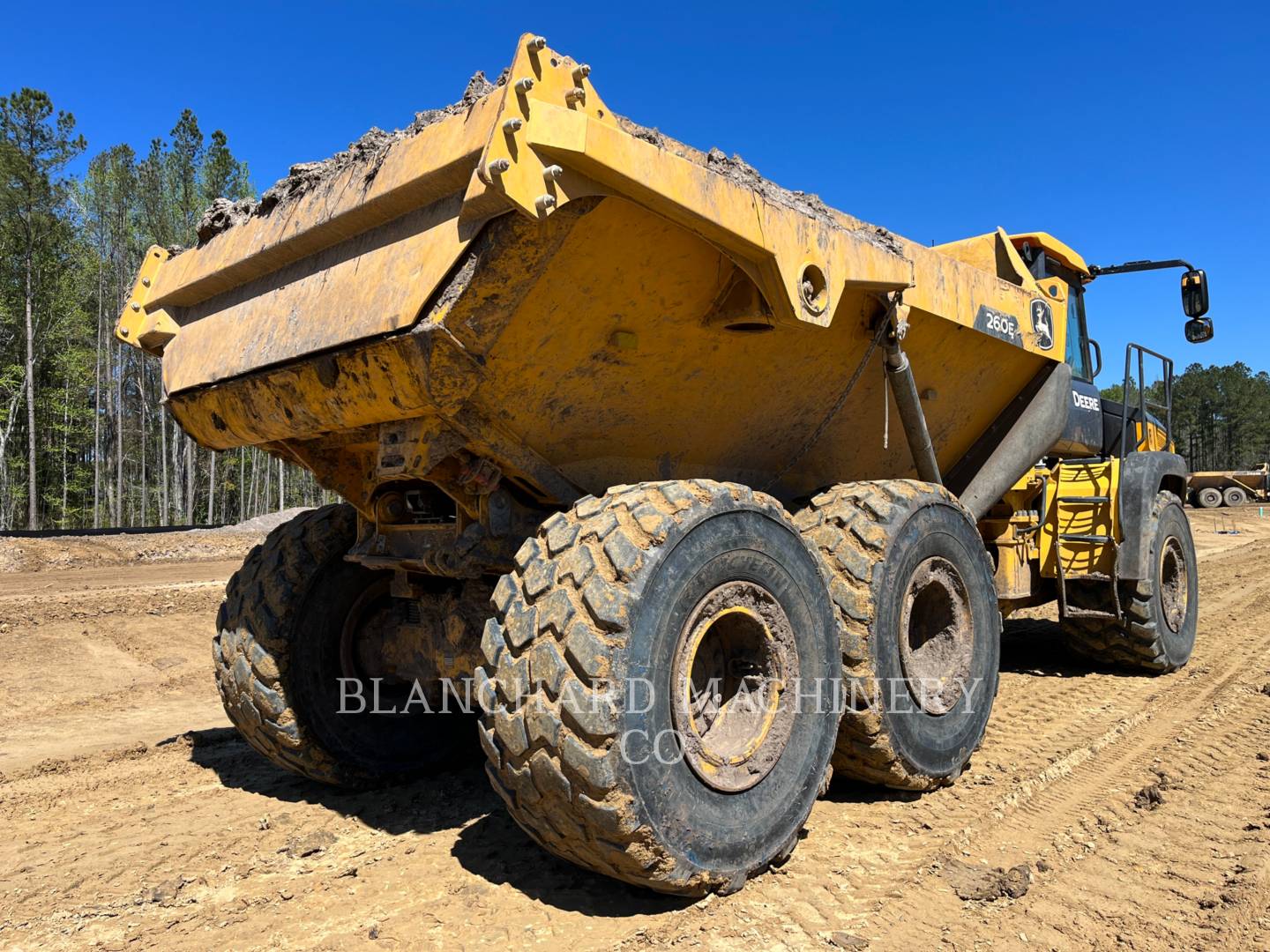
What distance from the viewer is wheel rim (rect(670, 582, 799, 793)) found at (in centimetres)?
276

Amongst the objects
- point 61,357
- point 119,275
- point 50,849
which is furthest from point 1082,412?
point 119,275

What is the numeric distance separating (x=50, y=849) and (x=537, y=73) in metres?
3.54

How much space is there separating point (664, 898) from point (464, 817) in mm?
1260

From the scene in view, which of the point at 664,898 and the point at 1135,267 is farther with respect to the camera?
the point at 1135,267

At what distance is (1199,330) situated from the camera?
6227 mm

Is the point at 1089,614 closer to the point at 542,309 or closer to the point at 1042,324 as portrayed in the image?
the point at 1042,324

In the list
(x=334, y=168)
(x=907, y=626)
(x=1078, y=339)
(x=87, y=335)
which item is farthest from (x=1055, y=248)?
(x=87, y=335)

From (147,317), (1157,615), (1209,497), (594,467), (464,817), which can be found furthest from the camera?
(1209,497)

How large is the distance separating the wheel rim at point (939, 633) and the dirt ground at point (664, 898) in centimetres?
44

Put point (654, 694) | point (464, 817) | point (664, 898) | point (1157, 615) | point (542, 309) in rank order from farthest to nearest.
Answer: point (1157, 615)
point (464, 817)
point (542, 309)
point (664, 898)
point (654, 694)

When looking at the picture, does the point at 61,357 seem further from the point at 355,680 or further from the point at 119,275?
the point at 355,680

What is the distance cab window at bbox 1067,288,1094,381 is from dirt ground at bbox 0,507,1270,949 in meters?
2.28

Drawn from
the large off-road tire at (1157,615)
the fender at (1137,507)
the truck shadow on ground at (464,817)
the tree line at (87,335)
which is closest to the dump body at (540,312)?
the truck shadow on ground at (464,817)

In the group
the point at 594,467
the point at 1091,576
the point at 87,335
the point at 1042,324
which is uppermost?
the point at 87,335
